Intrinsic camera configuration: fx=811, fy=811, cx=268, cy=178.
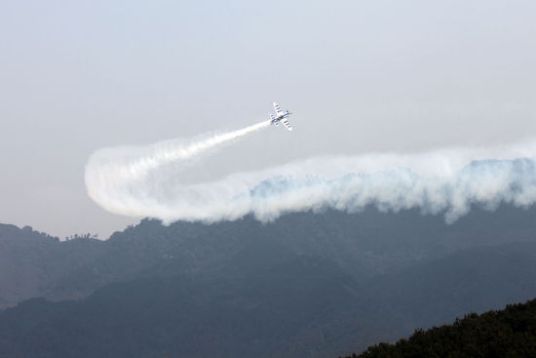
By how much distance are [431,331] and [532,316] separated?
997 centimetres

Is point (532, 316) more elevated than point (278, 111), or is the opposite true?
point (278, 111)

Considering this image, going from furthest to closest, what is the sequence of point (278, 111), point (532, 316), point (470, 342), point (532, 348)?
point (278, 111) → point (532, 316) → point (470, 342) → point (532, 348)

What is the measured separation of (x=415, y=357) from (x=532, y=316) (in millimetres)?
13385

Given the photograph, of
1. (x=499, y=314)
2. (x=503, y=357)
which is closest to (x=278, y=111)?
(x=499, y=314)

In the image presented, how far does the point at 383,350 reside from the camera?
7856 cm

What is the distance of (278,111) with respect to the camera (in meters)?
197

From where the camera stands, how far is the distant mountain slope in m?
71.9

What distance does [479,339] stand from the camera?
2953 inches

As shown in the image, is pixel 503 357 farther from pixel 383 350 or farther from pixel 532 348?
pixel 383 350

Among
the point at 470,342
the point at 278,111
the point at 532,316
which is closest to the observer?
the point at 470,342

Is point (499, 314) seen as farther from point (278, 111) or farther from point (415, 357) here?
point (278, 111)

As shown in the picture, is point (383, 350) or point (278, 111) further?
point (278, 111)

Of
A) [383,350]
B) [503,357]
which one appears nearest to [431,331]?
[383,350]

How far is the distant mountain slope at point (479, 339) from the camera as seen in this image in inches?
2830
